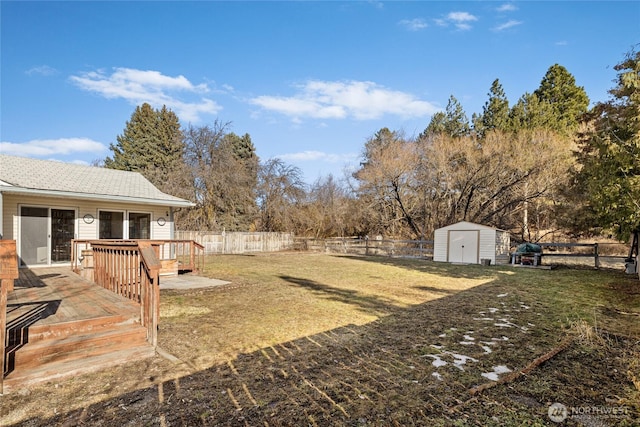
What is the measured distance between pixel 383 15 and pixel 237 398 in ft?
45.2

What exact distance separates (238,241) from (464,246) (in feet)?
42.8

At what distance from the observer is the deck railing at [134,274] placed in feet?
12.6

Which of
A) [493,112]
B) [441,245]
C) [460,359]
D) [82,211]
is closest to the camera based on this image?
[460,359]

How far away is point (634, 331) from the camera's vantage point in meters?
4.81

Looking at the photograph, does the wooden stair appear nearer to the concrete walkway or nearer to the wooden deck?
the wooden deck

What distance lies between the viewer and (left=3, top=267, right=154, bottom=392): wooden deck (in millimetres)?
3092

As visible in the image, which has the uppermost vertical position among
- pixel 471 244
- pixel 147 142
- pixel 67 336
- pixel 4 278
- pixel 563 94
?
pixel 563 94

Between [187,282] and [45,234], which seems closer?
[187,282]

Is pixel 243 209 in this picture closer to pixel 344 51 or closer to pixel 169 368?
pixel 344 51

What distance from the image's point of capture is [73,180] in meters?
10.6

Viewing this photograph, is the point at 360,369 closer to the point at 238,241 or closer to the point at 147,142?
the point at 238,241

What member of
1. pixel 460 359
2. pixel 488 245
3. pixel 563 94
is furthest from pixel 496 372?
pixel 563 94

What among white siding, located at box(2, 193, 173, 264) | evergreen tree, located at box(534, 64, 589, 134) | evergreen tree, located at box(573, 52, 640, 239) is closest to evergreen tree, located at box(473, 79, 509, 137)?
evergreen tree, located at box(534, 64, 589, 134)

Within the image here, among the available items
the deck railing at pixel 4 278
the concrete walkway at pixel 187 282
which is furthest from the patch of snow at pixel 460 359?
the concrete walkway at pixel 187 282
